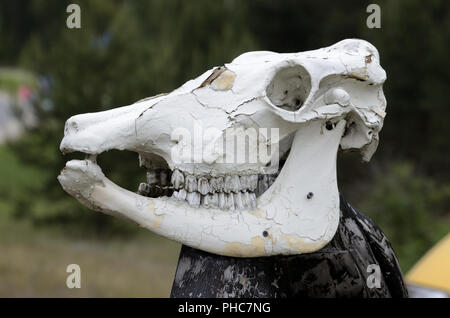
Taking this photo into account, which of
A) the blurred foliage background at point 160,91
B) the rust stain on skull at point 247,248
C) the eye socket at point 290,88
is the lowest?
the rust stain on skull at point 247,248

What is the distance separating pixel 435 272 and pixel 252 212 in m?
1.76

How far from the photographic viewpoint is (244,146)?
152 cm

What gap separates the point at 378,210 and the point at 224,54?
5.99 ft

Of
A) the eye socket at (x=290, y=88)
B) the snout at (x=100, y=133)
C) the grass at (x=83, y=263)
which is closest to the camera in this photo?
the snout at (x=100, y=133)

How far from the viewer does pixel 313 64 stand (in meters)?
1.53

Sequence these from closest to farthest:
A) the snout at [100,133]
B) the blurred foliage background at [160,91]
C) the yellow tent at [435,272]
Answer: the snout at [100,133], the yellow tent at [435,272], the blurred foliage background at [160,91]

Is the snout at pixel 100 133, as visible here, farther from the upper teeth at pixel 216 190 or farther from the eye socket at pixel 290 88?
the eye socket at pixel 290 88

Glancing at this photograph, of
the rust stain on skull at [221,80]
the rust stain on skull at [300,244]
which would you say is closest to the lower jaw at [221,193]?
the rust stain on skull at [300,244]

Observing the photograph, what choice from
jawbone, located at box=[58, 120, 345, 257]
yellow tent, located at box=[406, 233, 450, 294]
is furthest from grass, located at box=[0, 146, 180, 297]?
jawbone, located at box=[58, 120, 345, 257]

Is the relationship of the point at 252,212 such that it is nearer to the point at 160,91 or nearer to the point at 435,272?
the point at 435,272

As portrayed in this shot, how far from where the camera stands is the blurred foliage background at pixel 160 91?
4.70m

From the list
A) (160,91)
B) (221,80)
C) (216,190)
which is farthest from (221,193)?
(160,91)

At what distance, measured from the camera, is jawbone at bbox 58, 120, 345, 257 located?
1.48 meters

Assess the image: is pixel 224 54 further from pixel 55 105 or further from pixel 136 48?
pixel 55 105
